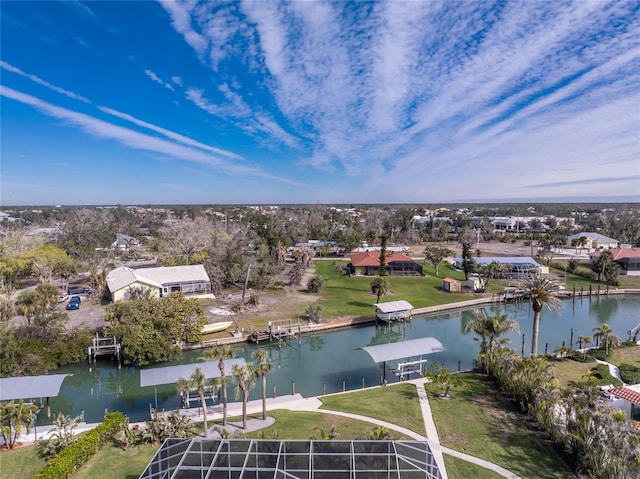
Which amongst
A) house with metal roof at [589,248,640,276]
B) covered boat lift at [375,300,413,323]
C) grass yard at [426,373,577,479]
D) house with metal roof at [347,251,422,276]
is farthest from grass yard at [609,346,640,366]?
house with metal roof at [589,248,640,276]

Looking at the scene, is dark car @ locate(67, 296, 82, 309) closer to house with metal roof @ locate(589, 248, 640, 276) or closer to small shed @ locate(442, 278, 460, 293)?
small shed @ locate(442, 278, 460, 293)

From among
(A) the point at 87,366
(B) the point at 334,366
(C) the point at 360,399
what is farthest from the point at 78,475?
(B) the point at 334,366

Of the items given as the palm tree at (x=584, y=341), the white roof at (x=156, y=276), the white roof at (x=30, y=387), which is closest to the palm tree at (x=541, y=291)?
the palm tree at (x=584, y=341)

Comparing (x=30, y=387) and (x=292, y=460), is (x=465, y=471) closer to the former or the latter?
(x=292, y=460)

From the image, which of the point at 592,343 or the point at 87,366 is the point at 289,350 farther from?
the point at 592,343

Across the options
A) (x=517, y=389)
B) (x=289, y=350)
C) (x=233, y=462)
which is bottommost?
(x=289, y=350)

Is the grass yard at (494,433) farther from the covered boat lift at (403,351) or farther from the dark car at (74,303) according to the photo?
the dark car at (74,303)
